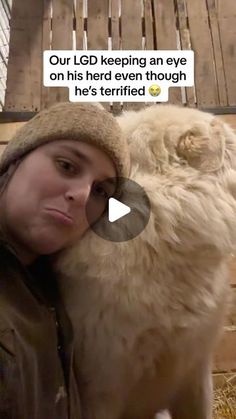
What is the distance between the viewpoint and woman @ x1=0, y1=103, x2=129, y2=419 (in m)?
0.57

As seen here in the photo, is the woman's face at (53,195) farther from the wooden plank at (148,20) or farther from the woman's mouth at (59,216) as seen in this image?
the wooden plank at (148,20)

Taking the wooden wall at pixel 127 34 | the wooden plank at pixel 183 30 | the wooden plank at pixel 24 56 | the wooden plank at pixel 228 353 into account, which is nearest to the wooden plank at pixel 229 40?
the wooden wall at pixel 127 34

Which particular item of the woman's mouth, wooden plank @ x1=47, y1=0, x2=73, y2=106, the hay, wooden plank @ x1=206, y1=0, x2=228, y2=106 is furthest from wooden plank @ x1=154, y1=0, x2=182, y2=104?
the hay

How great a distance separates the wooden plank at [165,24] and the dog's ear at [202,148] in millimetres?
453

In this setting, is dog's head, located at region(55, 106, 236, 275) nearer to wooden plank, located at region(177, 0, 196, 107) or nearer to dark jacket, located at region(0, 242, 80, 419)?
dark jacket, located at region(0, 242, 80, 419)

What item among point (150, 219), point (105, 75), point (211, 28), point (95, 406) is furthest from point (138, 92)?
point (211, 28)

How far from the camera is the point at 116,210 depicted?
0.73 meters

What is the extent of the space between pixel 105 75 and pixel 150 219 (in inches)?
13.0

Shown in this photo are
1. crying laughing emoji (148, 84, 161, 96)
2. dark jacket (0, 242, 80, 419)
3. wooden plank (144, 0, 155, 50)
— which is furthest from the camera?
wooden plank (144, 0, 155, 50)

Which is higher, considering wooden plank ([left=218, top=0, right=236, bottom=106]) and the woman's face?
wooden plank ([left=218, top=0, right=236, bottom=106])

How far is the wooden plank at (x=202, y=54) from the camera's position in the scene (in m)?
1.30

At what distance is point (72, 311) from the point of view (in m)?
0.71

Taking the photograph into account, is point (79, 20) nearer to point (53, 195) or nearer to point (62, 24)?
point (62, 24)

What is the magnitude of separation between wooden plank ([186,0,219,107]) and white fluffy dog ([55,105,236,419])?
1.78 feet
